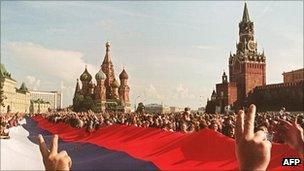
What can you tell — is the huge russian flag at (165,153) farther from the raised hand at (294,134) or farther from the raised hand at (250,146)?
the raised hand at (250,146)

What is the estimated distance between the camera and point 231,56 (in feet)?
471

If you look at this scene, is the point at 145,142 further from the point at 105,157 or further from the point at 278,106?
the point at 278,106

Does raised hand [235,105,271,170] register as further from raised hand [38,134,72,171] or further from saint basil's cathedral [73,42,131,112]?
saint basil's cathedral [73,42,131,112]

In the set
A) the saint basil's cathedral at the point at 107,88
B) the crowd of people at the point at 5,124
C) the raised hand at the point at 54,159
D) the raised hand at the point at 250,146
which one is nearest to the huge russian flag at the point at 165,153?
the crowd of people at the point at 5,124

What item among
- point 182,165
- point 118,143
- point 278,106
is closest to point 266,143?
point 182,165

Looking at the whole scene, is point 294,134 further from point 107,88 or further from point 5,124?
point 107,88

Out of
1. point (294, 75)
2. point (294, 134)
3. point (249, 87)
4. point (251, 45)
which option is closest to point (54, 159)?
point (294, 134)

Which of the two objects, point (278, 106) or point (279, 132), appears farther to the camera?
point (278, 106)

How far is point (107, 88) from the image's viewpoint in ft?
421

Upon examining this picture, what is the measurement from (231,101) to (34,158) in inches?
4516

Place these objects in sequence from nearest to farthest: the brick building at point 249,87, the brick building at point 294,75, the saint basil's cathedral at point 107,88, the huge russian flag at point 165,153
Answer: the huge russian flag at point 165,153
the brick building at point 249,87
the saint basil's cathedral at point 107,88
the brick building at point 294,75

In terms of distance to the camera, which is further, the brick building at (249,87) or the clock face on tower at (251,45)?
the clock face on tower at (251,45)

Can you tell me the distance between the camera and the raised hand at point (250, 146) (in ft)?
7.97

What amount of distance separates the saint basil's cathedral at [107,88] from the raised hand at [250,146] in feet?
385
